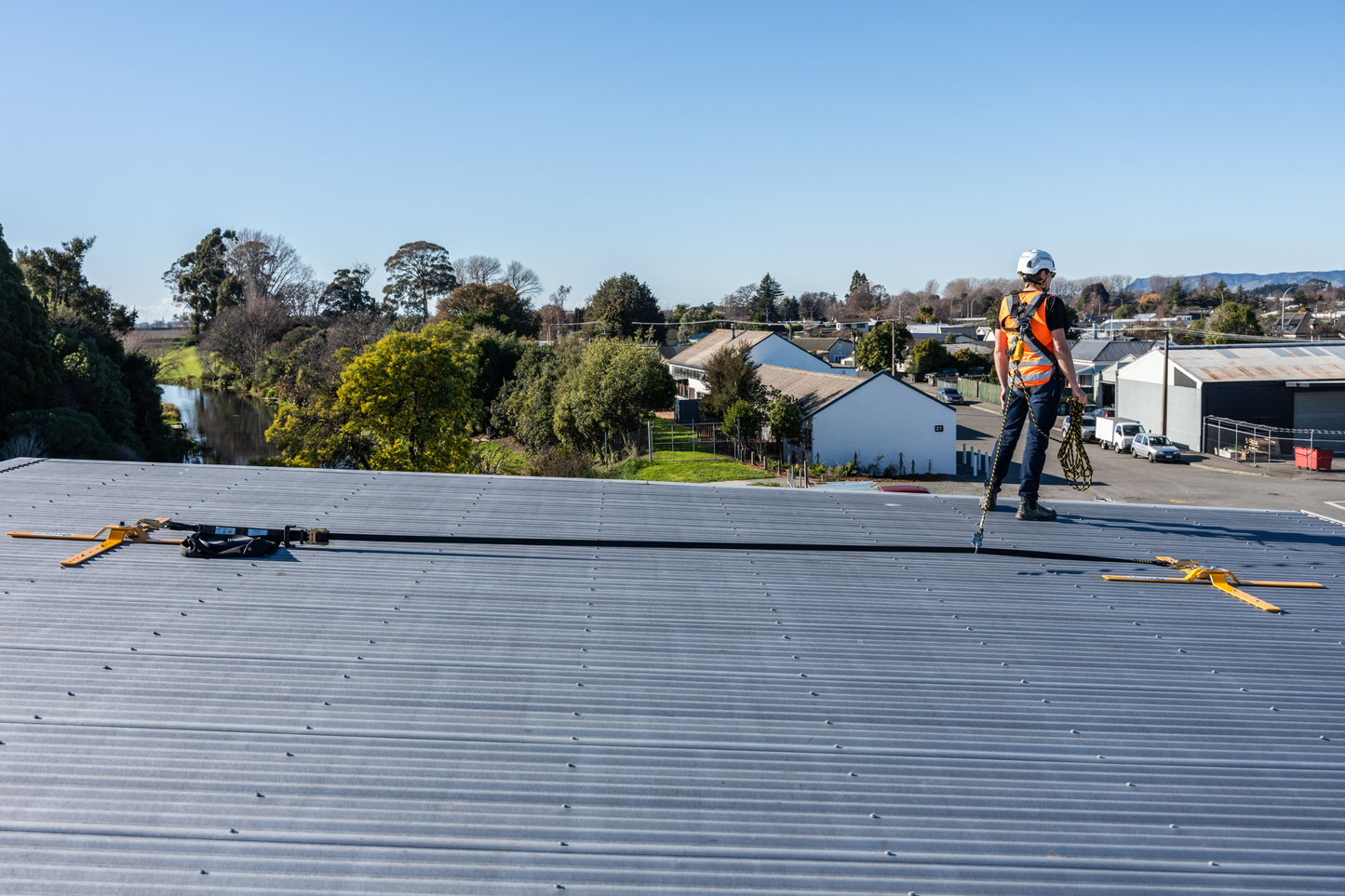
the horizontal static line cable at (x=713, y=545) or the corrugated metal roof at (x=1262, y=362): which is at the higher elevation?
the corrugated metal roof at (x=1262, y=362)

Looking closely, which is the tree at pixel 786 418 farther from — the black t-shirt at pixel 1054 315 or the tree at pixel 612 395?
the black t-shirt at pixel 1054 315

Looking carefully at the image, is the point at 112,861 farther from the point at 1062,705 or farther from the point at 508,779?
the point at 1062,705

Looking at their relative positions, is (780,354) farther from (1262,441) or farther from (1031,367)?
(1031,367)

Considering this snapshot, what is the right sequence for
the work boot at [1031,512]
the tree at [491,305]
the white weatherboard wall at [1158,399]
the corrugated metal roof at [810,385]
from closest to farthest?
1. the work boot at [1031,512]
2. the corrugated metal roof at [810,385]
3. the white weatherboard wall at [1158,399]
4. the tree at [491,305]

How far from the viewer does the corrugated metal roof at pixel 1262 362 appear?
41.4 m

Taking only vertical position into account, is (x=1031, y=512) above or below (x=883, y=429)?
above

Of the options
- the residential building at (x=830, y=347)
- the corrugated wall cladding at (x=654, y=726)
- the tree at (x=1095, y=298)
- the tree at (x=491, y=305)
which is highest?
the tree at (x=1095, y=298)

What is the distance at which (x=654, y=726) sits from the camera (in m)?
3.68

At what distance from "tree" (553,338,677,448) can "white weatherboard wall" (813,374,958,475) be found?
7.74 meters

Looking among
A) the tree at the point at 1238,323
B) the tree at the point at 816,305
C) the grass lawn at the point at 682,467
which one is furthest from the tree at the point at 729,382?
the tree at the point at 816,305

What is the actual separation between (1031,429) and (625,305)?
243ft

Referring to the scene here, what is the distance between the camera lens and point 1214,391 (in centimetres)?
4094

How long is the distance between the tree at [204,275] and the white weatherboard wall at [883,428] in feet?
221

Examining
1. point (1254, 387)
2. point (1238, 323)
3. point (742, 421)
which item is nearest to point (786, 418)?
point (742, 421)
